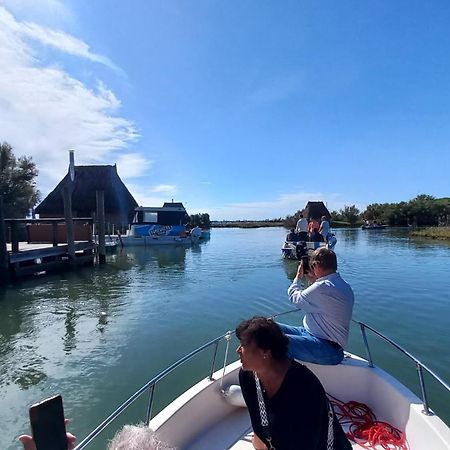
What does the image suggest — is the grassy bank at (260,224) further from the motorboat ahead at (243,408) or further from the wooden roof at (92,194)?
the motorboat ahead at (243,408)

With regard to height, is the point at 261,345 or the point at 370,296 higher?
the point at 261,345

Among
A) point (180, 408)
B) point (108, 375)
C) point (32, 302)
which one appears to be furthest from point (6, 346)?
point (180, 408)

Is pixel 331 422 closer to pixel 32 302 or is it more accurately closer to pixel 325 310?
pixel 325 310

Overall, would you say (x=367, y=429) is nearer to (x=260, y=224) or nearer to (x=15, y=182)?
(x=15, y=182)

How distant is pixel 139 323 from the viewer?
9.29 meters

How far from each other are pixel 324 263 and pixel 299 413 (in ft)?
5.90

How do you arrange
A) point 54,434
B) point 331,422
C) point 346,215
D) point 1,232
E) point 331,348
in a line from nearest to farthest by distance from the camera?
point 54,434, point 331,422, point 331,348, point 1,232, point 346,215

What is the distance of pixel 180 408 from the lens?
3215 millimetres

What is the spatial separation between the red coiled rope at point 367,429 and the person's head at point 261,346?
1881 millimetres

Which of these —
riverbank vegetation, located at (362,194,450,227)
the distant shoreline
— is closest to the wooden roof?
the distant shoreline

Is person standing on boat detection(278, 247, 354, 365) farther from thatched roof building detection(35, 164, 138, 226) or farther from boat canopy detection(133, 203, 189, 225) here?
thatched roof building detection(35, 164, 138, 226)

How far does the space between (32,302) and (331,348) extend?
10.7 meters

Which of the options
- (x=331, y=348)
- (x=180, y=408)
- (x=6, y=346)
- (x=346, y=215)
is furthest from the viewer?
(x=346, y=215)

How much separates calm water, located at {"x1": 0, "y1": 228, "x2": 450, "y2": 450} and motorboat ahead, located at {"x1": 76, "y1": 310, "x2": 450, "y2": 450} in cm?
174
